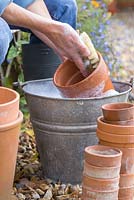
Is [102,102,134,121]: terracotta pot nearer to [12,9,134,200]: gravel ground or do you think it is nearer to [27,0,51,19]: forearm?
[12,9,134,200]: gravel ground

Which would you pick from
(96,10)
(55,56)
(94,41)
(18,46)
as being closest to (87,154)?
(55,56)

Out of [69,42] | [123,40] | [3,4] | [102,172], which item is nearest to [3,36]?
[3,4]

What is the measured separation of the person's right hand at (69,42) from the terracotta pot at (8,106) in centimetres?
32

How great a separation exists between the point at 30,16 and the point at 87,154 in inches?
23.0

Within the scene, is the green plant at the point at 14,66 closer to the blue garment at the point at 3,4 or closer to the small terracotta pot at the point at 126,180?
the blue garment at the point at 3,4

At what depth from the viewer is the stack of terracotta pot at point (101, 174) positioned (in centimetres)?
184

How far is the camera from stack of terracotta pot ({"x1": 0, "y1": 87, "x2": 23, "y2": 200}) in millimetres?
1896

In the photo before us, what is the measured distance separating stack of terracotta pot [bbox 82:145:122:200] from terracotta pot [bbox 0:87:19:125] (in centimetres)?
27

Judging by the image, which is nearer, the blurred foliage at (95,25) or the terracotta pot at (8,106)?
the terracotta pot at (8,106)

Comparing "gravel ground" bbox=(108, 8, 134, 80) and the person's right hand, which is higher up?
the person's right hand

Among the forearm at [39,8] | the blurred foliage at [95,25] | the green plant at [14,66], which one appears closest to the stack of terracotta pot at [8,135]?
the forearm at [39,8]

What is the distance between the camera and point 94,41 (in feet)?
12.4

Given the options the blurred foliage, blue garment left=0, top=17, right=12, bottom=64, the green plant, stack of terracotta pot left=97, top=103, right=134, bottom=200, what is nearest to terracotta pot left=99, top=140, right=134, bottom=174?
→ stack of terracotta pot left=97, top=103, right=134, bottom=200

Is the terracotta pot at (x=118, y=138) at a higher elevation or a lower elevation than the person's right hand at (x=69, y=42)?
lower
